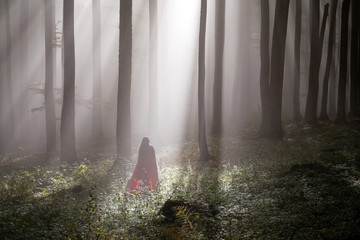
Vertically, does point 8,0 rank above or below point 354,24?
above

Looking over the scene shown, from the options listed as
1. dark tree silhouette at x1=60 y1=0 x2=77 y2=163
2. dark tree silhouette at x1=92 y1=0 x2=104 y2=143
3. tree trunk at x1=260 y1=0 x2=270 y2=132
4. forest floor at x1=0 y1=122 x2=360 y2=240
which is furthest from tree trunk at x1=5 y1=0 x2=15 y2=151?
tree trunk at x1=260 y1=0 x2=270 y2=132

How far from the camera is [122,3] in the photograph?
39.1 ft

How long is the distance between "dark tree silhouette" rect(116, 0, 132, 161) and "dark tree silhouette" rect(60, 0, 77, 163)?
6.57 feet

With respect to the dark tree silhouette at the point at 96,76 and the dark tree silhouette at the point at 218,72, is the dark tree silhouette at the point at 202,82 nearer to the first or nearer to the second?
the dark tree silhouette at the point at 218,72

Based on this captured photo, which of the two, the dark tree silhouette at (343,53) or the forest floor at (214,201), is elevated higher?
the dark tree silhouette at (343,53)

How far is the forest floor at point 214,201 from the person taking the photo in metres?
5.38

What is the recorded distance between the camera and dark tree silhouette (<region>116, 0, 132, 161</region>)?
12.0 meters

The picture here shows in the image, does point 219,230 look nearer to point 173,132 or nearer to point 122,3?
point 122,3

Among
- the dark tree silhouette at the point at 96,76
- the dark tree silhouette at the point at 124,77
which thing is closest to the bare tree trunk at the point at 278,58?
the dark tree silhouette at the point at 124,77

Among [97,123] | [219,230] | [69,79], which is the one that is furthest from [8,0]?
[219,230]

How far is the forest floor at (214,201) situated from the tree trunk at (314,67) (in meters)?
5.00

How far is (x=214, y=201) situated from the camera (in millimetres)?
6945

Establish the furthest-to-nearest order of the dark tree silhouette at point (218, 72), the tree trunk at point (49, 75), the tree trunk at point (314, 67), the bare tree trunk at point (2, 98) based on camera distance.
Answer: the bare tree trunk at point (2, 98), the dark tree silhouette at point (218, 72), the tree trunk at point (314, 67), the tree trunk at point (49, 75)

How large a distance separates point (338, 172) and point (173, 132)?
15.3 m
